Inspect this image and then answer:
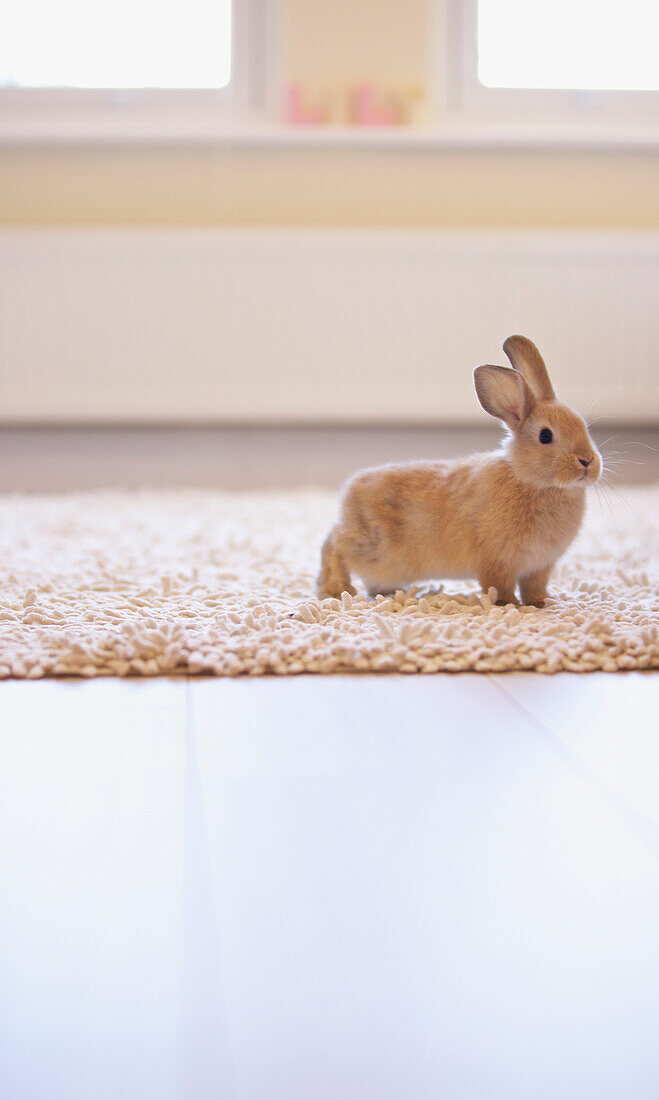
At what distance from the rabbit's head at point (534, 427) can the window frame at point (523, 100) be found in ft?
7.18

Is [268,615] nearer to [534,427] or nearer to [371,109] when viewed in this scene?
[534,427]

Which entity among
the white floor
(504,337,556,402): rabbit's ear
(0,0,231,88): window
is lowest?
the white floor

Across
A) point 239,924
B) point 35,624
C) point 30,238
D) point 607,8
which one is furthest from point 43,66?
point 239,924

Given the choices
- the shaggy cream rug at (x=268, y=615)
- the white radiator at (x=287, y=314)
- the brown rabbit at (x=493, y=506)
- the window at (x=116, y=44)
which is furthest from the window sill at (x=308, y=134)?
the brown rabbit at (x=493, y=506)

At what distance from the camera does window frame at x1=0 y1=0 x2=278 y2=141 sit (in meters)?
2.91

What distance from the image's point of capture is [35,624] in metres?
1.06

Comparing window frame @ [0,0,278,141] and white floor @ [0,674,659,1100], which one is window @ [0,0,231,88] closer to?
window frame @ [0,0,278,141]

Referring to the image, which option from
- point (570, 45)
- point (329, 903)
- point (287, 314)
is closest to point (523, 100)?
point (570, 45)

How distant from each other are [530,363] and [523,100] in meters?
2.24

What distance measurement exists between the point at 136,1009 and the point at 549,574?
0.82m

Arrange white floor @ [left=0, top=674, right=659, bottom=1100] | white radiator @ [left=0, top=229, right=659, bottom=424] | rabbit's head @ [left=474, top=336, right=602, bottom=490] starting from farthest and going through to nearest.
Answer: white radiator @ [left=0, top=229, right=659, bottom=424]
rabbit's head @ [left=474, top=336, right=602, bottom=490]
white floor @ [left=0, top=674, right=659, bottom=1100]

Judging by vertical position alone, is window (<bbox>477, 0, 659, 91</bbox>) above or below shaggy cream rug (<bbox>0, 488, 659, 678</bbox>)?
above

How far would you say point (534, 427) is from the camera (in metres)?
1.08

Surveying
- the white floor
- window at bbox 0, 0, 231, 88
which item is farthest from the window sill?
the white floor
